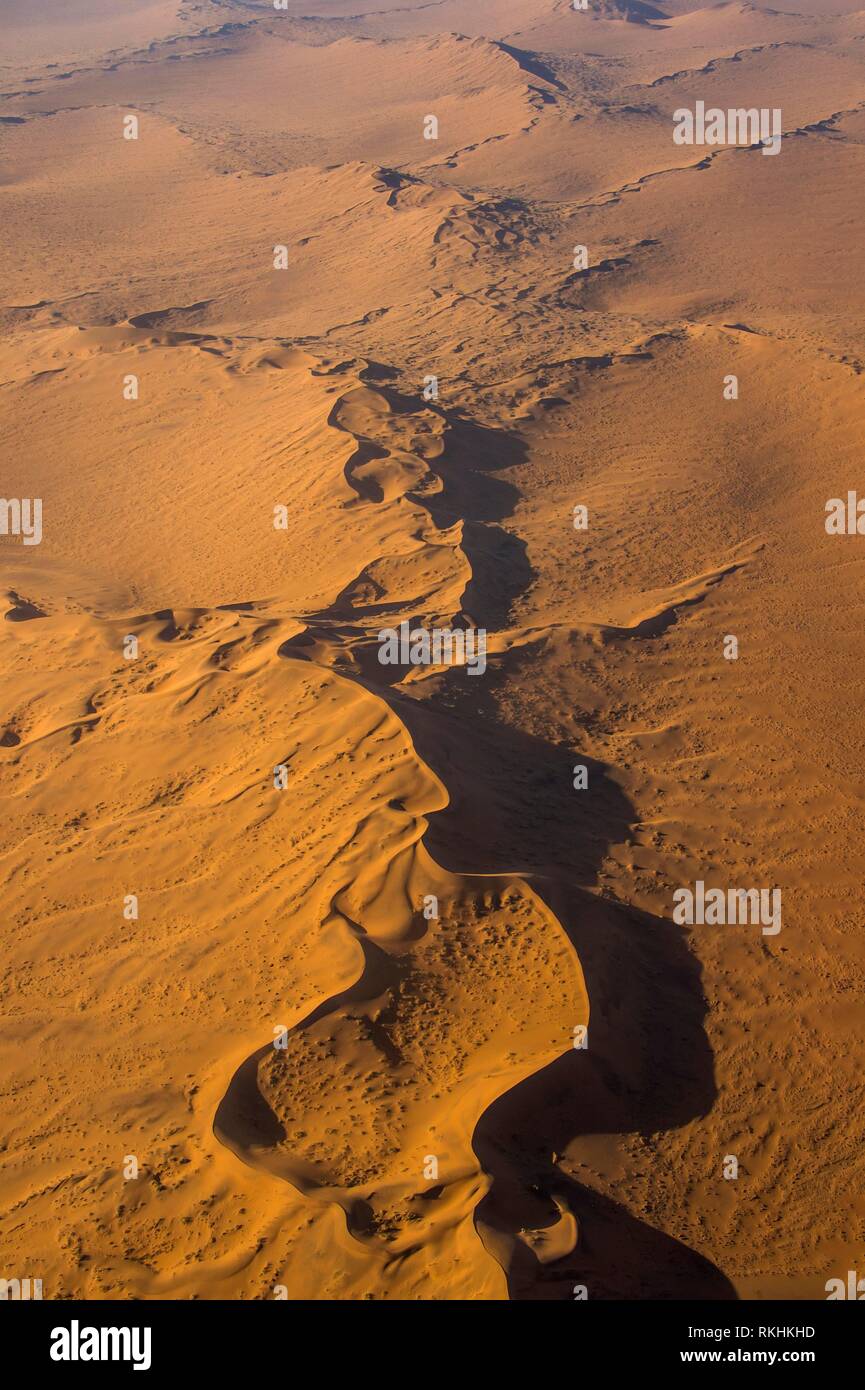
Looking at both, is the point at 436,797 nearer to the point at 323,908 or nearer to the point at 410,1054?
the point at 323,908

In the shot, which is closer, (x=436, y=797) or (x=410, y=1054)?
(x=410, y=1054)

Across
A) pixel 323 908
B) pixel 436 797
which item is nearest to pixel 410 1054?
pixel 323 908

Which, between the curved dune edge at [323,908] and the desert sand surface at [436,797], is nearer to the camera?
the curved dune edge at [323,908]

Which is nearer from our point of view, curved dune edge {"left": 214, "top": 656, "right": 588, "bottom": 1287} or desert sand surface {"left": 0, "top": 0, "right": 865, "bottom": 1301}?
curved dune edge {"left": 214, "top": 656, "right": 588, "bottom": 1287}

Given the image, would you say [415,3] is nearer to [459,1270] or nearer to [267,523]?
[267,523]

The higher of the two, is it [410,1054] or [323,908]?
[323,908]

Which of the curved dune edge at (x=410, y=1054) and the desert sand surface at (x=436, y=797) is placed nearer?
the curved dune edge at (x=410, y=1054)

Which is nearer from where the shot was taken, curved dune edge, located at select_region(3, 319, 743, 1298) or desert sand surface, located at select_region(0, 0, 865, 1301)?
curved dune edge, located at select_region(3, 319, 743, 1298)

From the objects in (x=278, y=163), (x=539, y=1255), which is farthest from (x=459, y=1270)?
(x=278, y=163)
